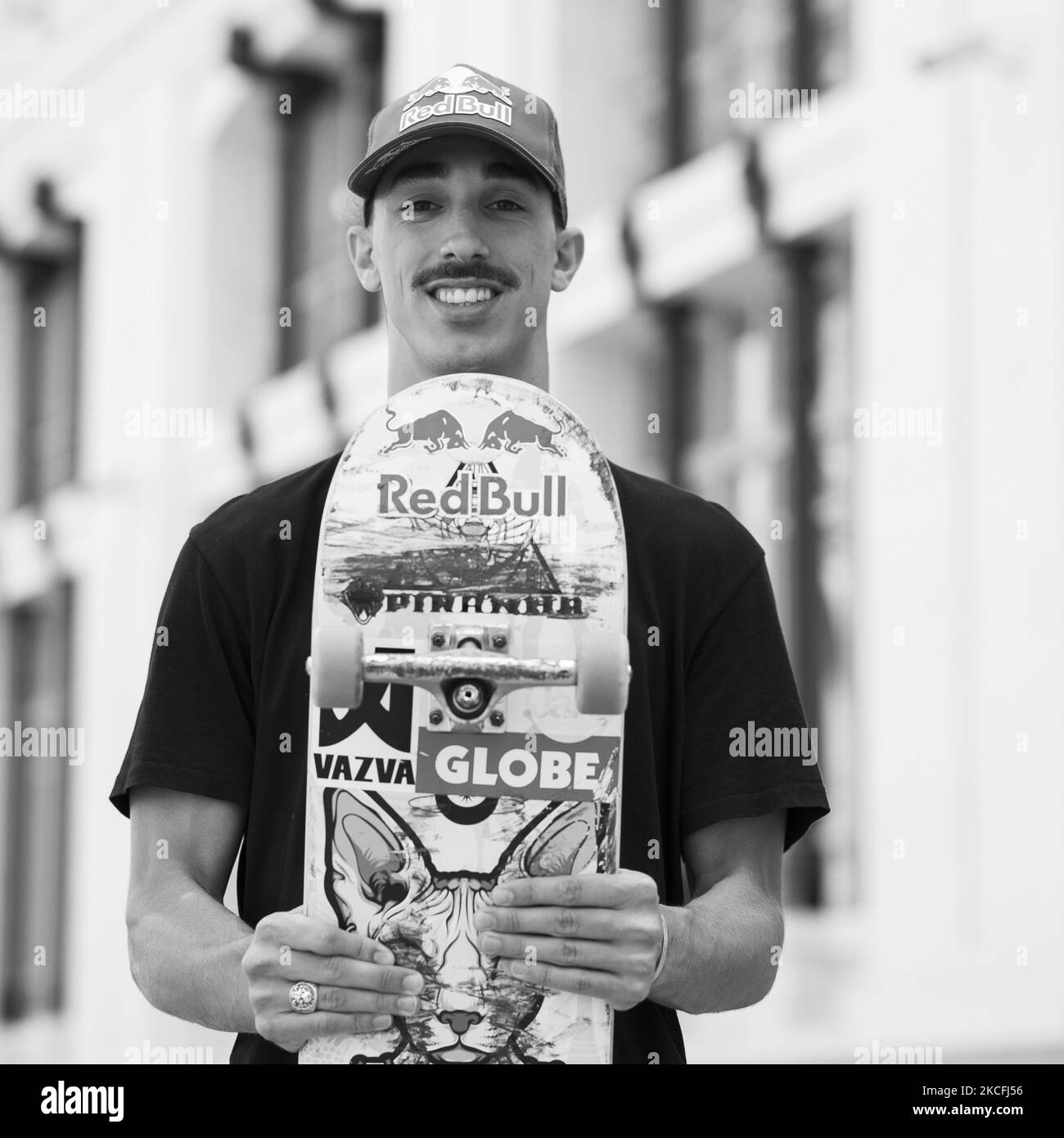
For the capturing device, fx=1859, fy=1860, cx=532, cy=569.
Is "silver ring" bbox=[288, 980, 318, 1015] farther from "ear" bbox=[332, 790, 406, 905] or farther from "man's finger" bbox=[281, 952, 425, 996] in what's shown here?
"ear" bbox=[332, 790, 406, 905]

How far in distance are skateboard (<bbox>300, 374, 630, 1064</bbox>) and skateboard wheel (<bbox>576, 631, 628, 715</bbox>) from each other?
0.02 m

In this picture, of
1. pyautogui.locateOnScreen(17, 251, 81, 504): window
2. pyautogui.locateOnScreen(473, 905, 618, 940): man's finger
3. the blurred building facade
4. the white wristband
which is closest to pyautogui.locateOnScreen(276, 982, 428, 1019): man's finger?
pyautogui.locateOnScreen(473, 905, 618, 940): man's finger

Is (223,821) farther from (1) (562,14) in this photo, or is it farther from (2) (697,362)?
(1) (562,14)

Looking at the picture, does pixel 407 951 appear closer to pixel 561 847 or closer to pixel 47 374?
pixel 561 847

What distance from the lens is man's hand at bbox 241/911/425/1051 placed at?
6.11 ft

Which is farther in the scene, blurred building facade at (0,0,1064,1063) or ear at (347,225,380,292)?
blurred building facade at (0,0,1064,1063)

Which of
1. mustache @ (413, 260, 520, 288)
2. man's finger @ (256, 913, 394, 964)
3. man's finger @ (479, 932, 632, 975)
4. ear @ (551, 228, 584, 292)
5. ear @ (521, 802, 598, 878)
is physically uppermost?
ear @ (551, 228, 584, 292)

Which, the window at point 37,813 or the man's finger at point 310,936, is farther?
the window at point 37,813

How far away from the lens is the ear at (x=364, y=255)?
244cm

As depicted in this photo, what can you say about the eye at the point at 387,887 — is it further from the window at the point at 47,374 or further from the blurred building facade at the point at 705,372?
the window at the point at 47,374

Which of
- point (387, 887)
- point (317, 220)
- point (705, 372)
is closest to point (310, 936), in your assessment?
point (387, 887)

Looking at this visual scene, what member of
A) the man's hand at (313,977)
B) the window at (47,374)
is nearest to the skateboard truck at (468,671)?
the man's hand at (313,977)

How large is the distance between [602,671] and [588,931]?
263 mm
